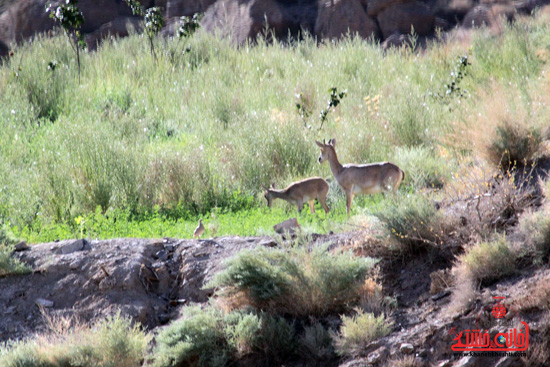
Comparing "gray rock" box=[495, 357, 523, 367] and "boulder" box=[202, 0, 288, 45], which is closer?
"gray rock" box=[495, 357, 523, 367]

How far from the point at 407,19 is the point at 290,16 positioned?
4501 mm

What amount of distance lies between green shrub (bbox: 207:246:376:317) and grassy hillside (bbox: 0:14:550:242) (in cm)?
147

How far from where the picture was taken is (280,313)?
729cm

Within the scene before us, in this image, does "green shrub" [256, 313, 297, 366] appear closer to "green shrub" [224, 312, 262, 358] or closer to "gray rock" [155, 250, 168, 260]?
"green shrub" [224, 312, 262, 358]

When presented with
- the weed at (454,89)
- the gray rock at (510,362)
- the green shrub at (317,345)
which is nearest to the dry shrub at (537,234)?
the gray rock at (510,362)

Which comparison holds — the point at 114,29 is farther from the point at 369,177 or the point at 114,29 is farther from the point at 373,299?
the point at 373,299

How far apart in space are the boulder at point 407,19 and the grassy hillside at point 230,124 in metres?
3.83

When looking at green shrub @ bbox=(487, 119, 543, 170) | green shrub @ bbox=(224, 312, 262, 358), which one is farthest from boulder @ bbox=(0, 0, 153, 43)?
green shrub @ bbox=(224, 312, 262, 358)

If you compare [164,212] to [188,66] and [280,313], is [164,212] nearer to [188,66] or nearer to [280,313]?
[280,313]

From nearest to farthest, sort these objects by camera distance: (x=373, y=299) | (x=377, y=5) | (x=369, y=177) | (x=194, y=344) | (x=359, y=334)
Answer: (x=359, y=334)
(x=194, y=344)
(x=373, y=299)
(x=369, y=177)
(x=377, y=5)

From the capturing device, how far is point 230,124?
16297mm

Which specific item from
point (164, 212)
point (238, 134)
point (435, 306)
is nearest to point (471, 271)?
point (435, 306)

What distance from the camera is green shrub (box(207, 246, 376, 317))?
23.3ft

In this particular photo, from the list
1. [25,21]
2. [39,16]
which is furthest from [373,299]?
[25,21]
